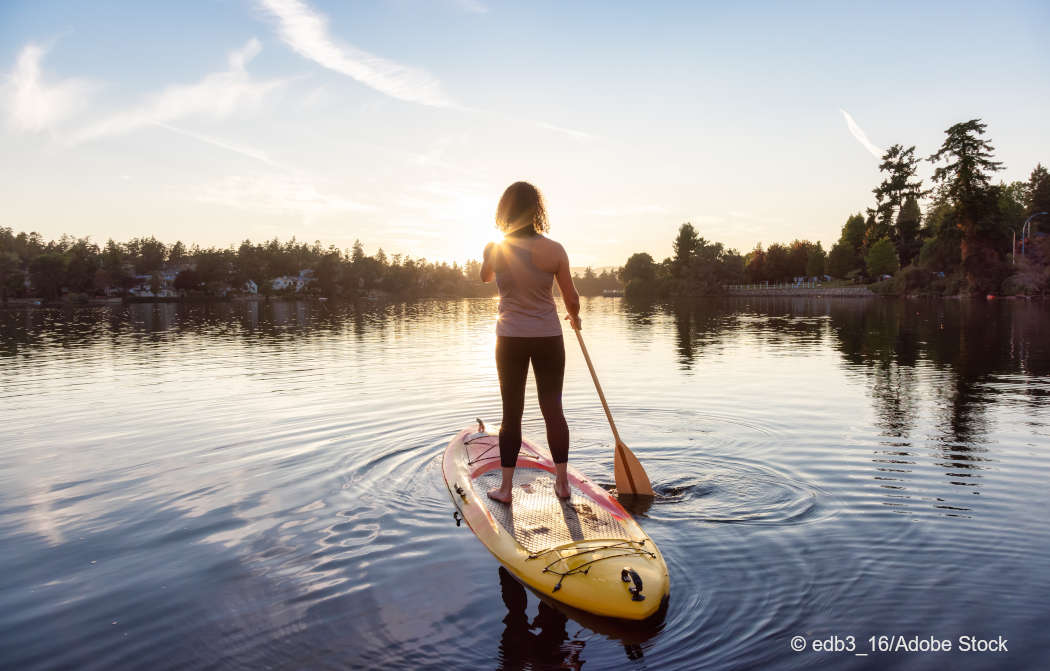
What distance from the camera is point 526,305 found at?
211 inches

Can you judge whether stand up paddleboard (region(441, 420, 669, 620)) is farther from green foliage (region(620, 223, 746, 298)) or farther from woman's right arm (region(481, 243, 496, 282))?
green foliage (region(620, 223, 746, 298))

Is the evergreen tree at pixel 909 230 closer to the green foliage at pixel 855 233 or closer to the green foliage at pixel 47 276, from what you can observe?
the green foliage at pixel 855 233

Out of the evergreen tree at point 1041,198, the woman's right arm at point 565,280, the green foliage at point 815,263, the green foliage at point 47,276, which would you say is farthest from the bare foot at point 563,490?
the green foliage at point 815,263

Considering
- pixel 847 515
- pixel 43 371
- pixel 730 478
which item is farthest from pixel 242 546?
Answer: pixel 43 371

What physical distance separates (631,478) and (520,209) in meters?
3.09

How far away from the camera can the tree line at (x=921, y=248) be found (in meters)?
66.4

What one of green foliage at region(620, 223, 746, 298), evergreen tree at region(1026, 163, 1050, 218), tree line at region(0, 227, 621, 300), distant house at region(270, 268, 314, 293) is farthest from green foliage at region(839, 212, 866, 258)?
distant house at region(270, 268, 314, 293)

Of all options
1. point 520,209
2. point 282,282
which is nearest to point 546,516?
point 520,209

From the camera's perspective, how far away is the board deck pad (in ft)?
16.1

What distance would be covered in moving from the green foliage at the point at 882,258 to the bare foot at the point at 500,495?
107 metres

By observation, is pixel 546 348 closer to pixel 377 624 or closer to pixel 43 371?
pixel 377 624

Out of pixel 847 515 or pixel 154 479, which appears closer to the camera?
pixel 847 515

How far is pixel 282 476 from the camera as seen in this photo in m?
7.77

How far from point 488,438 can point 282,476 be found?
258cm
